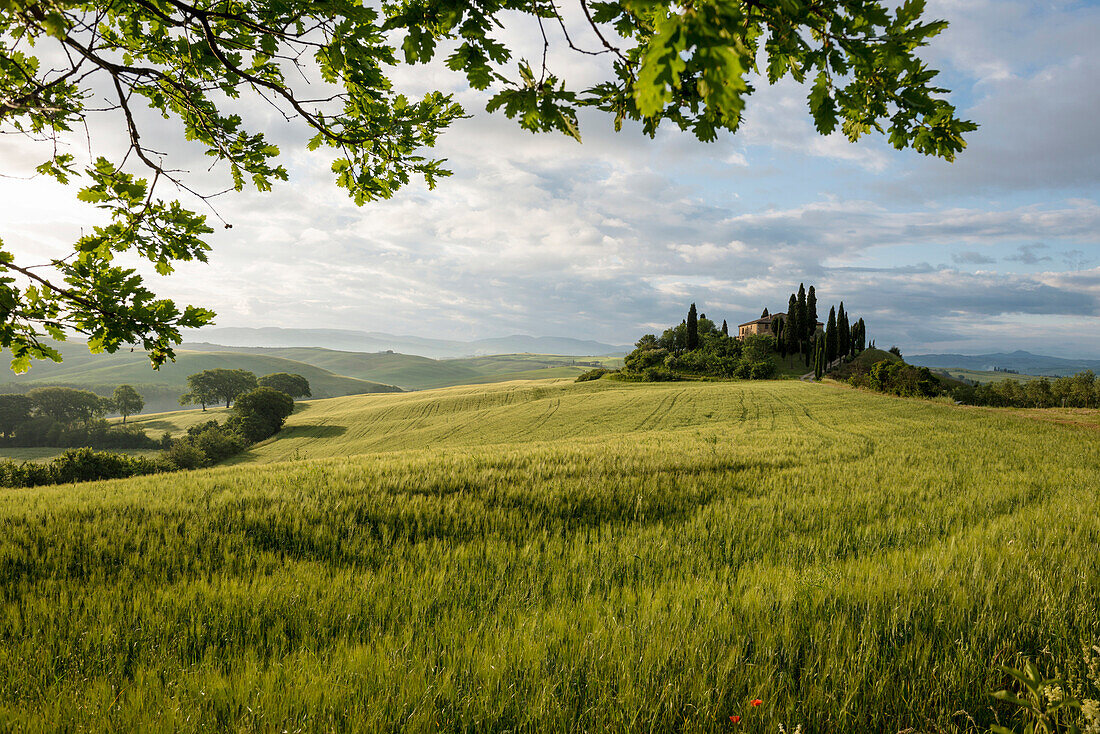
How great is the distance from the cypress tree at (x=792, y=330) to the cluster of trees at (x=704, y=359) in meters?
2.91

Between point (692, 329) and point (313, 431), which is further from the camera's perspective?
point (692, 329)

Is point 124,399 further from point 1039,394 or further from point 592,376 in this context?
point 1039,394

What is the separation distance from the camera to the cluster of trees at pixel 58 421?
7438 centimetres

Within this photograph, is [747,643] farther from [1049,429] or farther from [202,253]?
[1049,429]

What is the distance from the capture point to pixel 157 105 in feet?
18.8

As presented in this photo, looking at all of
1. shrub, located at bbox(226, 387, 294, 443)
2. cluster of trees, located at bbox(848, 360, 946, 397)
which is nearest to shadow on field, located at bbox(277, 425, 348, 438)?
shrub, located at bbox(226, 387, 294, 443)

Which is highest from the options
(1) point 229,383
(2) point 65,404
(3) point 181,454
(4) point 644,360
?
(4) point 644,360

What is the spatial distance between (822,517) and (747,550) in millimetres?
2364

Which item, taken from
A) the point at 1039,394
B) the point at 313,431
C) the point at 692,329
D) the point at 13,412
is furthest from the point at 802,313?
the point at 13,412

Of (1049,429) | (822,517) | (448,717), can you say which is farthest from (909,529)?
(1049,429)

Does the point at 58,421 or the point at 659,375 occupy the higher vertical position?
the point at 659,375

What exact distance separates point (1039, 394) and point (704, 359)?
47441mm

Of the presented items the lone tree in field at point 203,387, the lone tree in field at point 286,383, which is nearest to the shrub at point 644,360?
the lone tree in field at point 286,383

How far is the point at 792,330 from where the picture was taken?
89.3 m
